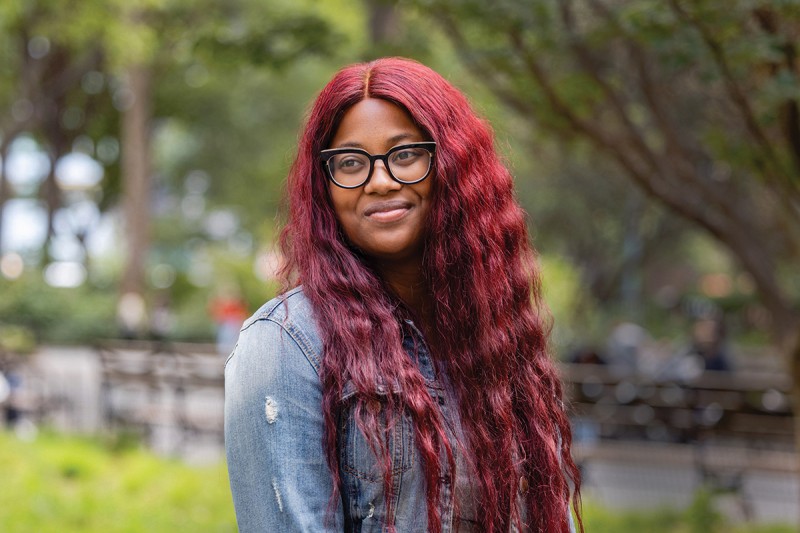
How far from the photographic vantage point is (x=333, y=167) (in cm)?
188

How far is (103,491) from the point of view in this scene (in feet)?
25.3

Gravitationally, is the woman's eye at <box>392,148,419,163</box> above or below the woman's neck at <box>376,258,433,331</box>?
above

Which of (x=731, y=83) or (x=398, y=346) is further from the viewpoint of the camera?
(x=731, y=83)

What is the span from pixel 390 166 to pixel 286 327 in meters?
0.36

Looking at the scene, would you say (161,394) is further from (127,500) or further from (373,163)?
(373,163)

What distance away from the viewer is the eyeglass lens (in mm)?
1857

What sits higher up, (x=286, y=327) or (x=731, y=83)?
(x=731, y=83)

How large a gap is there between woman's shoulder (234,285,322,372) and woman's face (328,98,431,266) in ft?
0.62

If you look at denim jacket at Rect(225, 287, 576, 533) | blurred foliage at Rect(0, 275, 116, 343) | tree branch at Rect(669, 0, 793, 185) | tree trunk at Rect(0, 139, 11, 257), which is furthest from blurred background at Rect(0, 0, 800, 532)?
tree trunk at Rect(0, 139, 11, 257)

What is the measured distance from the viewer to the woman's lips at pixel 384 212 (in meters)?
1.87

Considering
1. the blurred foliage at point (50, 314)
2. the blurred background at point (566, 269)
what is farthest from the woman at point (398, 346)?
the blurred foliage at point (50, 314)

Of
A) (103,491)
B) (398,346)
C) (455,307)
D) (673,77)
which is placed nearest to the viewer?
(398,346)

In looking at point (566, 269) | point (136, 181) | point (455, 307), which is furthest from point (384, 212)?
point (136, 181)

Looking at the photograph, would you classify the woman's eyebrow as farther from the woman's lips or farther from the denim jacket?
the denim jacket
